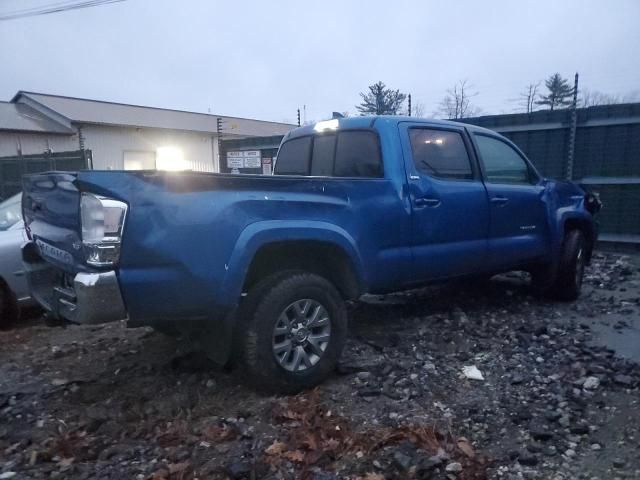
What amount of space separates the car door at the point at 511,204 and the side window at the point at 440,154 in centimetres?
25

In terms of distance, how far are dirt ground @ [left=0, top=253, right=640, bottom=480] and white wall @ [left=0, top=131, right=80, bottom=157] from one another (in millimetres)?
22136

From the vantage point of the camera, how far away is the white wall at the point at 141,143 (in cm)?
2542

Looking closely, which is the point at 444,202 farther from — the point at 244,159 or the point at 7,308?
the point at 244,159

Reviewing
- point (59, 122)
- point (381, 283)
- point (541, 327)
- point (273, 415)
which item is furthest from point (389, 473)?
point (59, 122)

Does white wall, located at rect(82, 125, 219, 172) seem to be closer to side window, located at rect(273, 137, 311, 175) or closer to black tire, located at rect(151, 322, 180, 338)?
side window, located at rect(273, 137, 311, 175)

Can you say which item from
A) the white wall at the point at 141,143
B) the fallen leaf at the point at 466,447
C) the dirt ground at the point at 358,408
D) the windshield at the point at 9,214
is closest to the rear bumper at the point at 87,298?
the dirt ground at the point at 358,408

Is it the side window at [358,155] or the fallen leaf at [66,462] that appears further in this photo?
the side window at [358,155]

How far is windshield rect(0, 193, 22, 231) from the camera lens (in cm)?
545

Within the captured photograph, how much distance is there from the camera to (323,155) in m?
4.62

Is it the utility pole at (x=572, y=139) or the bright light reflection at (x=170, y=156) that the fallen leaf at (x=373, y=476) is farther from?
the bright light reflection at (x=170, y=156)

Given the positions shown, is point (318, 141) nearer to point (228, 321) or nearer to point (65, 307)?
point (228, 321)

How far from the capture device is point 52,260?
321cm

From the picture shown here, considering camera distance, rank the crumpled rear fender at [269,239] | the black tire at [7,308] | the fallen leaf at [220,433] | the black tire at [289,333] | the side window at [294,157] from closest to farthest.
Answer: the fallen leaf at [220,433]
the crumpled rear fender at [269,239]
the black tire at [289,333]
the side window at [294,157]
the black tire at [7,308]

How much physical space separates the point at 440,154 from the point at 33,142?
81.9 feet
